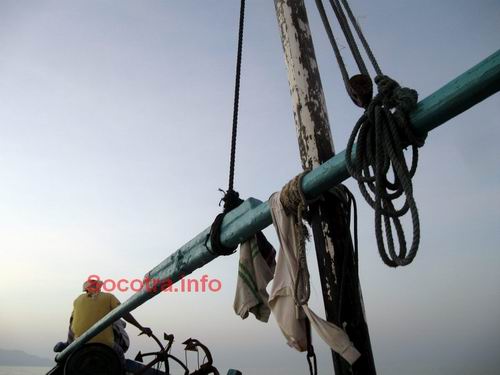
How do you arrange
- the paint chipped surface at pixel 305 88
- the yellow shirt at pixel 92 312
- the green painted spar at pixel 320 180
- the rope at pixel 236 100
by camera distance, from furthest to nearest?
the yellow shirt at pixel 92 312
the rope at pixel 236 100
the paint chipped surface at pixel 305 88
the green painted spar at pixel 320 180

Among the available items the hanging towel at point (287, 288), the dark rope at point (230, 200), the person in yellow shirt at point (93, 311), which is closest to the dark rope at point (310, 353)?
the hanging towel at point (287, 288)

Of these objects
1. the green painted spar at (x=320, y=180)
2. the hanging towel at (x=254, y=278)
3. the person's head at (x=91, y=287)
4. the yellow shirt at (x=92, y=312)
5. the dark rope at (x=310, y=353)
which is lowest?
the dark rope at (x=310, y=353)

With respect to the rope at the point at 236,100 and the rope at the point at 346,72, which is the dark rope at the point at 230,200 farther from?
the rope at the point at 346,72

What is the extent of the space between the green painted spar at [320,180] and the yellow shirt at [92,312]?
2.52 m

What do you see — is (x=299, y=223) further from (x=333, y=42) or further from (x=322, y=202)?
(x=333, y=42)

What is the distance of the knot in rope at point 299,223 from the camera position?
1.99 meters

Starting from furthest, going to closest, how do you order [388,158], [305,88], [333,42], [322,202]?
[333,42] → [305,88] → [322,202] → [388,158]

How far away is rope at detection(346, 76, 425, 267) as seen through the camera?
155cm

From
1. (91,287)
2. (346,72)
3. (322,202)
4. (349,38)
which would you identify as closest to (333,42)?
(349,38)

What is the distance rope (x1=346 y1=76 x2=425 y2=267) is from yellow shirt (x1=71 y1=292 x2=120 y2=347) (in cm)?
561

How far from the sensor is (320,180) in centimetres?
197

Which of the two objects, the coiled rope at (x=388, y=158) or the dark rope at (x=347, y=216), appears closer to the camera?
the coiled rope at (x=388, y=158)

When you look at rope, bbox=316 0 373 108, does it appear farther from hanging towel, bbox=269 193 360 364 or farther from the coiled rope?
hanging towel, bbox=269 193 360 364

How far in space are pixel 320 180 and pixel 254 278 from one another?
0.98 metres
